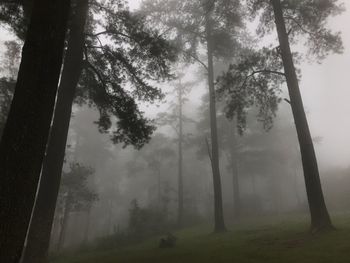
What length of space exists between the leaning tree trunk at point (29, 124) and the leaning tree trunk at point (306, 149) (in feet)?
30.0

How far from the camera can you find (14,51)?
45.0ft

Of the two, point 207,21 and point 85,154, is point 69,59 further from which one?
point 85,154

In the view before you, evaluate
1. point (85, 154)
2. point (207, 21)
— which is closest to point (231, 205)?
point (85, 154)

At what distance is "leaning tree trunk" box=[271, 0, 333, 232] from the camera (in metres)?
10.2

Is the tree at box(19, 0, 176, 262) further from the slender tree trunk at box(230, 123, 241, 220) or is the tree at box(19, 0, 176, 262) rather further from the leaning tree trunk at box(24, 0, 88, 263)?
the slender tree trunk at box(230, 123, 241, 220)

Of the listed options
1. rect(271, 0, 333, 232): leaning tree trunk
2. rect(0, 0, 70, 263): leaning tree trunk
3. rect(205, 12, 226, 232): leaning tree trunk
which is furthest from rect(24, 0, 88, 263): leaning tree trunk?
rect(271, 0, 333, 232): leaning tree trunk

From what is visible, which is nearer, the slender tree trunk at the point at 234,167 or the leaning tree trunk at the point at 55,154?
the leaning tree trunk at the point at 55,154

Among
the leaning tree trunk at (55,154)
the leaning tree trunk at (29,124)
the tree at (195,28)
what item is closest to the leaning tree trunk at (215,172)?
the tree at (195,28)

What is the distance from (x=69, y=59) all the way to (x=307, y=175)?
30.9ft

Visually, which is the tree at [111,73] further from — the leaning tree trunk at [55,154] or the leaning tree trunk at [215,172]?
the leaning tree trunk at [215,172]

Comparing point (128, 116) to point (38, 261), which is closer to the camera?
point (38, 261)

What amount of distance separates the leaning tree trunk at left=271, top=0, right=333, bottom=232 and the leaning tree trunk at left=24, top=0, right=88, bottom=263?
7777 millimetres

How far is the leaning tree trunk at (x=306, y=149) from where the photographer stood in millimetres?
10172

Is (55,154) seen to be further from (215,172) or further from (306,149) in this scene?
(215,172)
